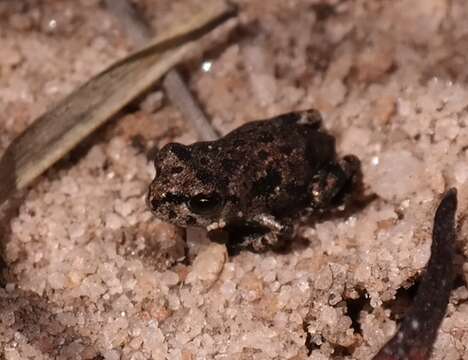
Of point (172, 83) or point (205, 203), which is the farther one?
point (172, 83)

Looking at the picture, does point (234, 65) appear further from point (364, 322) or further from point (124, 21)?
point (364, 322)

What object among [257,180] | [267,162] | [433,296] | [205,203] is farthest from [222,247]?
[433,296]

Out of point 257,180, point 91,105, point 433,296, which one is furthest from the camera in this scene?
point 91,105

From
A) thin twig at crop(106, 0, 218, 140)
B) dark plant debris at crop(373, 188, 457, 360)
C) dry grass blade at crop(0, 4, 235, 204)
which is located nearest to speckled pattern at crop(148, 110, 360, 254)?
thin twig at crop(106, 0, 218, 140)

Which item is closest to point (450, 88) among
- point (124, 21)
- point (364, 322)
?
point (364, 322)

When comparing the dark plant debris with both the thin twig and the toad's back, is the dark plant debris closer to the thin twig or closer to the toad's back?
the toad's back

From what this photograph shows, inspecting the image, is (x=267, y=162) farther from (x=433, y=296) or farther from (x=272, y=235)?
(x=433, y=296)
